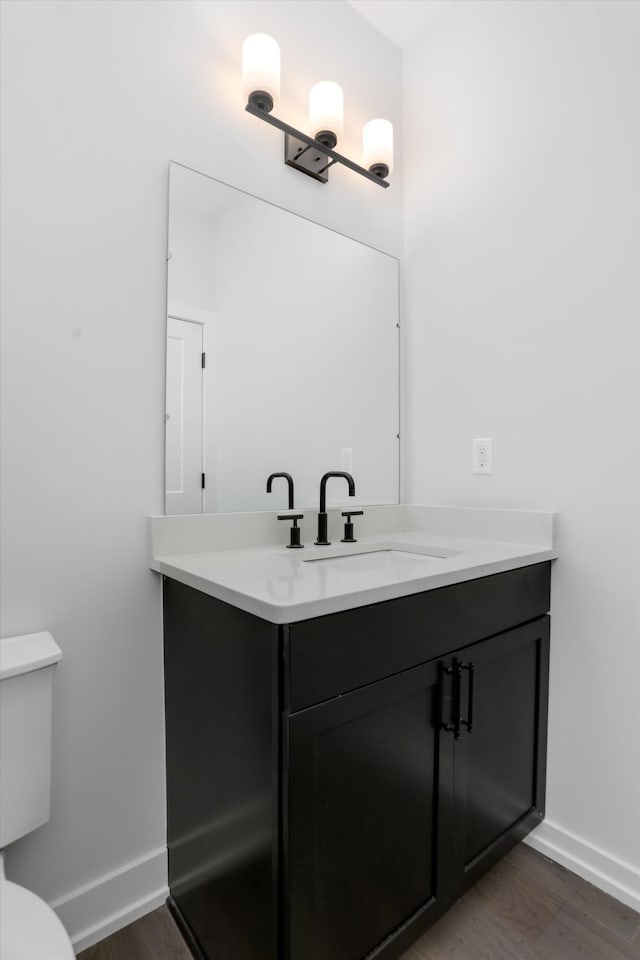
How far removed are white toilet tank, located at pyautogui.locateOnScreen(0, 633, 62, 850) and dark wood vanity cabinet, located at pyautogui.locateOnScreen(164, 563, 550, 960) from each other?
0.30 m

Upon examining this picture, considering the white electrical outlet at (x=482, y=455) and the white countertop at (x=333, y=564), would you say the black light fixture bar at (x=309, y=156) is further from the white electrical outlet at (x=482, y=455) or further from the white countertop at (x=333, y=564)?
the white countertop at (x=333, y=564)

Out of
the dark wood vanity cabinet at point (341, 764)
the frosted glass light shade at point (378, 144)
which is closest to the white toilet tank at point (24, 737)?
the dark wood vanity cabinet at point (341, 764)

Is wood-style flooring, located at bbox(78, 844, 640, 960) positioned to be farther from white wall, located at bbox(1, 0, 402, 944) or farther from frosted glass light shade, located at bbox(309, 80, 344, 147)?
frosted glass light shade, located at bbox(309, 80, 344, 147)

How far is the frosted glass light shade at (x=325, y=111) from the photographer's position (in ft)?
5.00

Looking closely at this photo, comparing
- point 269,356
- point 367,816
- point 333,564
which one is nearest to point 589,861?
point 367,816

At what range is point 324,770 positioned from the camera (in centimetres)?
92

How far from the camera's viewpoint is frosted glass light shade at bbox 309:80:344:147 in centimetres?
153

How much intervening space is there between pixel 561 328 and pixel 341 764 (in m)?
1.28

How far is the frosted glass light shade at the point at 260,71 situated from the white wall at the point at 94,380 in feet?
0.33

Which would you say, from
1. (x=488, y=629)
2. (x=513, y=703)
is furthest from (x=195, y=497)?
(x=513, y=703)

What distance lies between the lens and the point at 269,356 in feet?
5.09

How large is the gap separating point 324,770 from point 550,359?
4.10 feet

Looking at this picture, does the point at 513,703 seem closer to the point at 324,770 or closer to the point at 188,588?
the point at 324,770

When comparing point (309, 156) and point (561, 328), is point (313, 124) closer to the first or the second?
point (309, 156)
